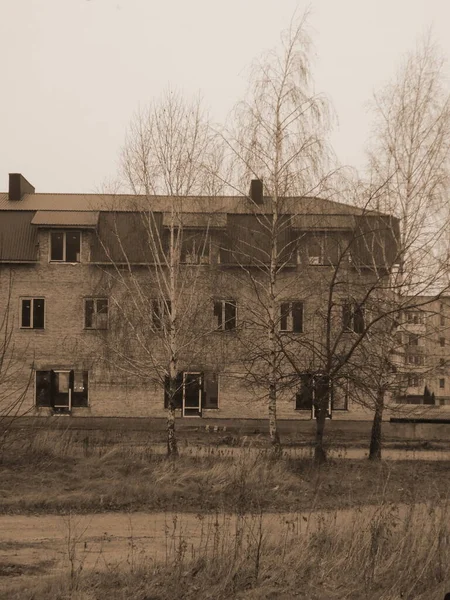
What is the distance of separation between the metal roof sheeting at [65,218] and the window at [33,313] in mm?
3263

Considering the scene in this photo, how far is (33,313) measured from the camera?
3169 cm

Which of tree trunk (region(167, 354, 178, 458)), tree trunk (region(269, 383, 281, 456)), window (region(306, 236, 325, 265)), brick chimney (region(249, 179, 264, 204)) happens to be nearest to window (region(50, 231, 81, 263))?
brick chimney (region(249, 179, 264, 204))

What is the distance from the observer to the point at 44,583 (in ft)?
24.9

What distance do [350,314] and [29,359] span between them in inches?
696

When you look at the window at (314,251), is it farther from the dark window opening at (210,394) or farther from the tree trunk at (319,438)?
the dark window opening at (210,394)

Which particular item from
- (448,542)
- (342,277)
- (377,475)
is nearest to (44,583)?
(448,542)

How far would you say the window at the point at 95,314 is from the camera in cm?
3125

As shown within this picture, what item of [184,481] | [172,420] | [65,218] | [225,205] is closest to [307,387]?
[184,481]

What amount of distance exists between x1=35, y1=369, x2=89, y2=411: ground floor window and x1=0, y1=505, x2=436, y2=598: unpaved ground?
19370 mm

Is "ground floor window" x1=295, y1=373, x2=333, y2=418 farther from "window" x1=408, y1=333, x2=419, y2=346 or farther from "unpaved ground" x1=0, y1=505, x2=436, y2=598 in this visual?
"window" x1=408, y1=333, x2=419, y2=346

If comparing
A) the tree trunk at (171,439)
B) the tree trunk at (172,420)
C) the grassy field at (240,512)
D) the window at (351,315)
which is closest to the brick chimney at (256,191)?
the window at (351,315)

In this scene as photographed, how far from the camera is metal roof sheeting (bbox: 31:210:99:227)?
30950 millimetres

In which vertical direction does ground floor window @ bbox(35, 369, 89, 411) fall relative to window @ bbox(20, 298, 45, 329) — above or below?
below

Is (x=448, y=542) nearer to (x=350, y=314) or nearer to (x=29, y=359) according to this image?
(x=350, y=314)
